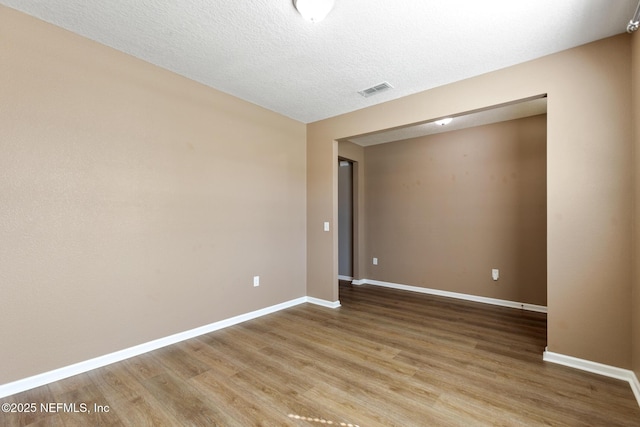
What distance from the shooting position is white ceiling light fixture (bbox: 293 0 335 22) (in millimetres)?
1859

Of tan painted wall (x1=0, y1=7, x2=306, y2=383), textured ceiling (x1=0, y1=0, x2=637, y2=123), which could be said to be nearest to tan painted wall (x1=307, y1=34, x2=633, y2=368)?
textured ceiling (x1=0, y1=0, x2=637, y2=123)

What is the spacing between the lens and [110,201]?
2410mm

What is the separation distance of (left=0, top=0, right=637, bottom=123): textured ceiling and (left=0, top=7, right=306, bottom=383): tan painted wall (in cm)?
32

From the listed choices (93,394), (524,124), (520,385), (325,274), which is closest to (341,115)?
(325,274)

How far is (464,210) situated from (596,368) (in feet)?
8.40

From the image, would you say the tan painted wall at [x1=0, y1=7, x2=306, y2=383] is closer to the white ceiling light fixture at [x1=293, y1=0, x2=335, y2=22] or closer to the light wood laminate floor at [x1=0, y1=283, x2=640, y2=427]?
the light wood laminate floor at [x1=0, y1=283, x2=640, y2=427]

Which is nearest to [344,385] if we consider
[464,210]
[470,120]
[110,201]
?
[110,201]

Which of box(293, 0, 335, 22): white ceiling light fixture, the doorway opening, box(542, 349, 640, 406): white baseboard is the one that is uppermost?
box(293, 0, 335, 22): white ceiling light fixture

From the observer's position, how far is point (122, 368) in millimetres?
2307

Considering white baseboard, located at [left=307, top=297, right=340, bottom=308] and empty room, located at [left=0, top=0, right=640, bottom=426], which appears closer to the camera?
empty room, located at [left=0, top=0, right=640, bottom=426]

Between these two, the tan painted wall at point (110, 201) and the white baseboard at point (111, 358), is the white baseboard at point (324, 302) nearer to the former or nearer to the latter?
the white baseboard at point (111, 358)

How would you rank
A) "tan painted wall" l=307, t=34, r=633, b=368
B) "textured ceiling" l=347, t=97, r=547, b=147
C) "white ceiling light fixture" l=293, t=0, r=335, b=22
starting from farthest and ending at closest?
"textured ceiling" l=347, t=97, r=547, b=147 → "tan painted wall" l=307, t=34, r=633, b=368 → "white ceiling light fixture" l=293, t=0, r=335, b=22

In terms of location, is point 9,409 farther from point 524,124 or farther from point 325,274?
point 524,124

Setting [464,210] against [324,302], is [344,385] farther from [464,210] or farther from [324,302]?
[464,210]
